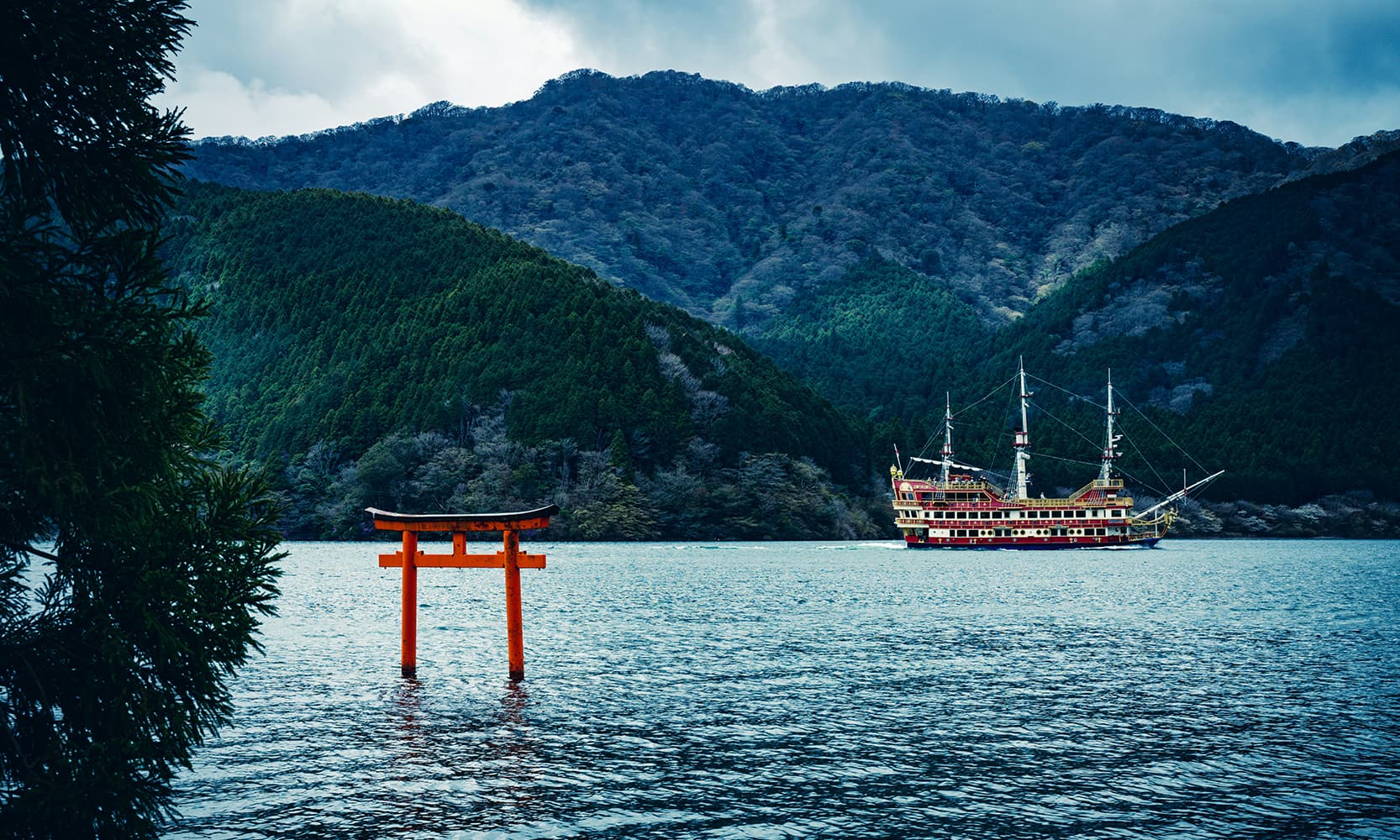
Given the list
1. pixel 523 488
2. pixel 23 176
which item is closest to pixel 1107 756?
pixel 23 176

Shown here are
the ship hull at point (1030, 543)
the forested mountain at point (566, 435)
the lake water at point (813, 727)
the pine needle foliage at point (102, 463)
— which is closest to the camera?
the pine needle foliage at point (102, 463)

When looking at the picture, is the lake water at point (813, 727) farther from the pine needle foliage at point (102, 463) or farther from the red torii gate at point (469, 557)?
the pine needle foliage at point (102, 463)

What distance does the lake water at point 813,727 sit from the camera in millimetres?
19234

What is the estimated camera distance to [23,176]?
41.8 feet

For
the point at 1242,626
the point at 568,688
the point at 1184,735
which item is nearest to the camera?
the point at 1184,735

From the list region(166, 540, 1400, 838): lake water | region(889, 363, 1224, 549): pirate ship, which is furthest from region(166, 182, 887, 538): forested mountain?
region(166, 540, 1400, 838): lake water

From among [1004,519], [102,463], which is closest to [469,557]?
[102,463]

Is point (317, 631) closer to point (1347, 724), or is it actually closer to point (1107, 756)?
point (1107, 756)

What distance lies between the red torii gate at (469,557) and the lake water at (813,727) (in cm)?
125

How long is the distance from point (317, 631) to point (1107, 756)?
36587mm

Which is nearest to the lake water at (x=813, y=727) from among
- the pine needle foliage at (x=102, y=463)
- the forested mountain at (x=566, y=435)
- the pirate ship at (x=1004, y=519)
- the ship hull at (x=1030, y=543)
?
the pine needle foliage at (x=102, y=463)

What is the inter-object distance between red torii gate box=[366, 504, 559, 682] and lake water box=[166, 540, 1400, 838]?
1252mm

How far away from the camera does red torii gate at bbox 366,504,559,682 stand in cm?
3294

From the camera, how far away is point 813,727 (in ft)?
89.8
